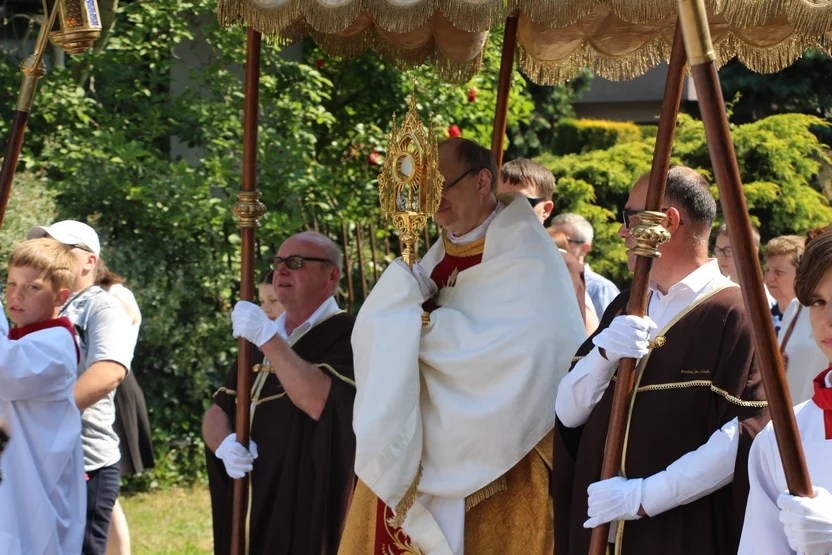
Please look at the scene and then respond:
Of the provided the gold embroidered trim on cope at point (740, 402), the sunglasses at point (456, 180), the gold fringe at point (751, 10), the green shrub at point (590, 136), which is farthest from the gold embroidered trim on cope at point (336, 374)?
the green shrub at point (590, 136)

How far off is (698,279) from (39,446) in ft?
8.26

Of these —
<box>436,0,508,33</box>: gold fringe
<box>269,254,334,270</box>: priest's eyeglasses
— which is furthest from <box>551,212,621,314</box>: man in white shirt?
<box>436,0,508,33</box>: gold fringe

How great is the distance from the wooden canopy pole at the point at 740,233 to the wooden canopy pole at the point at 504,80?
239 centimetres

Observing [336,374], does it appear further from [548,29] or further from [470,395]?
[548,29]

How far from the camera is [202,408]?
8859mm

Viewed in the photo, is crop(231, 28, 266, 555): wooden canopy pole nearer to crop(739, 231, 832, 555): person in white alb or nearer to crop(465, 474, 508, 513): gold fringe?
crop(465, 474, 508, 513): gold fringe

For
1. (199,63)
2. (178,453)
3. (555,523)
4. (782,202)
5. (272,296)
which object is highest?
(199,63)

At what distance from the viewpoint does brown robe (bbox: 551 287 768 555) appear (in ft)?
10.6

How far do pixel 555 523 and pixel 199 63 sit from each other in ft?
22.9

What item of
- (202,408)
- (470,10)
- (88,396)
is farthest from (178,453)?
(470,10)

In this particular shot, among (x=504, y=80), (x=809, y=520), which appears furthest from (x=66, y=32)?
(x=809, y=520)

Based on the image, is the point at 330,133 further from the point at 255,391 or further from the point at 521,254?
the point at 521,254

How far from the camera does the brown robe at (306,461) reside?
445cm

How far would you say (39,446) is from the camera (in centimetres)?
433
